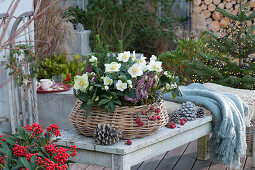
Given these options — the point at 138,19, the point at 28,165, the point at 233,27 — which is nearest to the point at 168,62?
the point at 233,27

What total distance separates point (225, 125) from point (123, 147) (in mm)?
911

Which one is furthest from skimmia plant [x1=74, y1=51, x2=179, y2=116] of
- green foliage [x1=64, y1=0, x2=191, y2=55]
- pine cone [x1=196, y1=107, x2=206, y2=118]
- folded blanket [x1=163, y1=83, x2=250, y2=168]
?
green foliage [x1=64, y1=0, x2=191, y2=55]

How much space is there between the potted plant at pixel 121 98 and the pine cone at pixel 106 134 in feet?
0.16

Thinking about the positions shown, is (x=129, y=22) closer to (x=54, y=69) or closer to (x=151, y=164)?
(x=54, y=69)

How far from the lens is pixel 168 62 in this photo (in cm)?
526

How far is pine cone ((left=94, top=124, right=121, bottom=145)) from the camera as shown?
1.82 meters

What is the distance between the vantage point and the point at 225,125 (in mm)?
2434

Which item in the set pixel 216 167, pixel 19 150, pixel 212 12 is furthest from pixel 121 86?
pixel 212 12

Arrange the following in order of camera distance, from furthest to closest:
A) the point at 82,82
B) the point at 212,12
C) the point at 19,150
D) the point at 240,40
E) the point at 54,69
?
the point at 212,12, the point at 54,69, the point at 240,40, the point at 82,82, the point at 19,150

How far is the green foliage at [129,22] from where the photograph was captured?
6727mm

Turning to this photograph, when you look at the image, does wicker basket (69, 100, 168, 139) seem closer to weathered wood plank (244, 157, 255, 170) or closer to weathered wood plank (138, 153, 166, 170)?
weathered wood plank (138, 153, 166, 170)

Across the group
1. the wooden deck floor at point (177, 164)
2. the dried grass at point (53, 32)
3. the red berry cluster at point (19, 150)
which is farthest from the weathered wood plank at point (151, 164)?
the dried grass at point (53, 32)

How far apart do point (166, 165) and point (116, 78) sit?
61.2 inches

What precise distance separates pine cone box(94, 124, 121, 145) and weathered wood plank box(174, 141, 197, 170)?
146 centimetres
